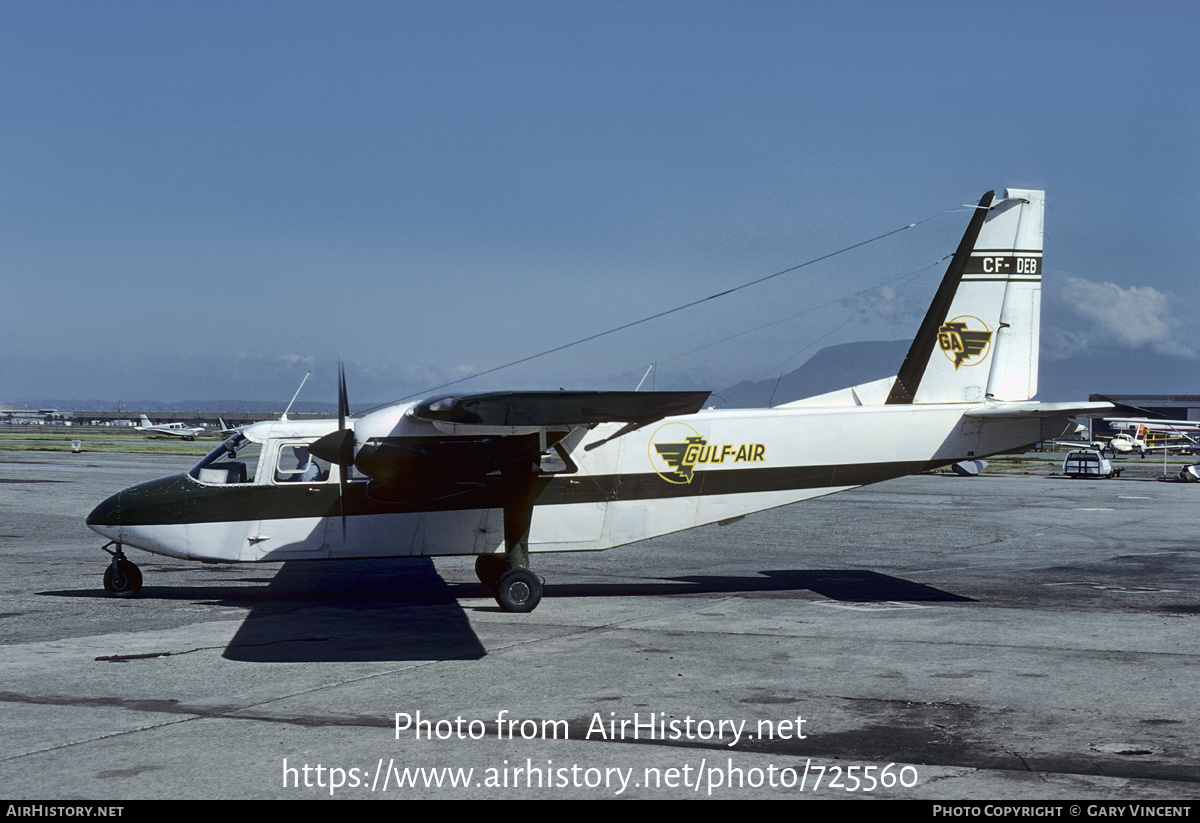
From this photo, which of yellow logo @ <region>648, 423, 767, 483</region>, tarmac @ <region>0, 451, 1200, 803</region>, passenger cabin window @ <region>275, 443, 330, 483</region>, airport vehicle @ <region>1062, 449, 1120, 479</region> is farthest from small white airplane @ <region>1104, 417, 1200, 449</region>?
passenger cabin window @ <region>275, 443, 330, 483</region>

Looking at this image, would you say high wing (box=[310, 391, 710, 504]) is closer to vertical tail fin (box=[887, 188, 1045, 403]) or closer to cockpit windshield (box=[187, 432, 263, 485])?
cockpit windshield (box=[187, 432, 263, 485])

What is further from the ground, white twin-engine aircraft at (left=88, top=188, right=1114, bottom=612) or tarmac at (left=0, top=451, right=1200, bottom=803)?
white twin-engine aircraft at (left=88, top=188, right=1114, bottom=612)

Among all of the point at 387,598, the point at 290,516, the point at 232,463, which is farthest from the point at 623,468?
the point at 232,463

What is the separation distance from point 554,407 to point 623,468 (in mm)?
3785

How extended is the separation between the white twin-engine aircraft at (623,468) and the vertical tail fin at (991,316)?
24 mm

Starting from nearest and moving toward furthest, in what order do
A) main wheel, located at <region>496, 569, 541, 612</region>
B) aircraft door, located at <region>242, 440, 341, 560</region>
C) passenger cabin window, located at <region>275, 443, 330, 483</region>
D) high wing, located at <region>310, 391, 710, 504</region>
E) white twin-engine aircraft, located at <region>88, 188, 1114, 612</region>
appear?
high wing, located at <region>310, 391, 710, 504</region>, main wheel, located at <region>496, 569, 541, 612</region>, white twin-engine aircraft, located at <region>88, 188, 1114, 612</region>, aircraft door, located at <region>242, 440, 341, 560</region>, passenger cabin window, located at <region>275, 443, 330, 483</region>

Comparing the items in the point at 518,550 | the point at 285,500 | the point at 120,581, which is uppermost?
the point at 285,500

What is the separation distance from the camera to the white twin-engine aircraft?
50.9 ft

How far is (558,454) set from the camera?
1579cm

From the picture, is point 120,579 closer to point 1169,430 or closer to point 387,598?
point 387,598

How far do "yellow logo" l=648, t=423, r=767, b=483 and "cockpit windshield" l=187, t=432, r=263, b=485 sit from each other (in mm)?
6460

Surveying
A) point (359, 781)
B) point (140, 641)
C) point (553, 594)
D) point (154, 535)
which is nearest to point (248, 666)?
point (140, 641)

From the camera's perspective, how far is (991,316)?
16938mm
